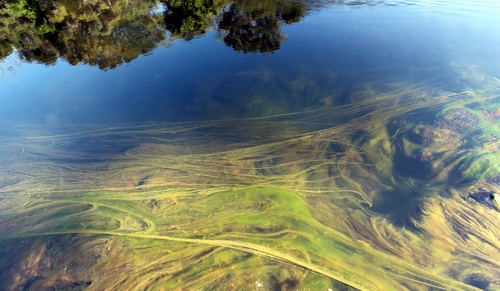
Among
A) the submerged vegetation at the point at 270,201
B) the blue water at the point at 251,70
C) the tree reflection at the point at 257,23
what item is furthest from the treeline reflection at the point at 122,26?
the submerged vegetation at the point at 270,201

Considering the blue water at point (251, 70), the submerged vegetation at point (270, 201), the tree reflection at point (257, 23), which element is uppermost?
the tree reflection at point (257, 23)

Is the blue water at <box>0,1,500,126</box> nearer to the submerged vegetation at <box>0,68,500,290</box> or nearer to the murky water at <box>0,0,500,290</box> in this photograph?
the murky water at <box>0,0,500,290</box>

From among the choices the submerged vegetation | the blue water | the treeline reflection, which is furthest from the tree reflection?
the submerged vegetation

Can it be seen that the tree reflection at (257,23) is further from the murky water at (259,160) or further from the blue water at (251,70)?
the blue water at (251,70)

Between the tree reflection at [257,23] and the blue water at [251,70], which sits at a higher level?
the tree reflection at [257,23]

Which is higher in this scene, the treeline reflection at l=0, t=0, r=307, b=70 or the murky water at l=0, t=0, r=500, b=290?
the treeline reflection at l=0, t=0, r=307, b=70

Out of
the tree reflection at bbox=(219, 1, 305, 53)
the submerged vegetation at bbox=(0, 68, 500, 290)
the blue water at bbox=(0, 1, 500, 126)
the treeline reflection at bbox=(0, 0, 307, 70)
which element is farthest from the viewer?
the treeline reflection at bbox=(0, 0, 307, 70)
